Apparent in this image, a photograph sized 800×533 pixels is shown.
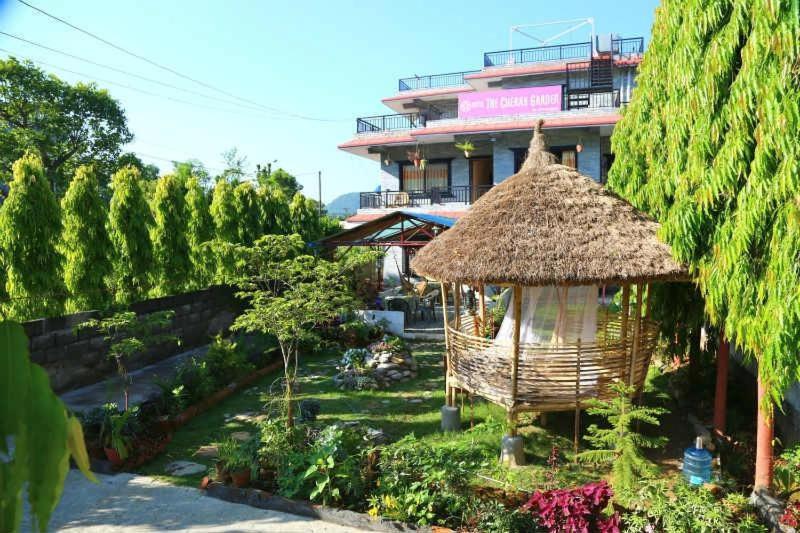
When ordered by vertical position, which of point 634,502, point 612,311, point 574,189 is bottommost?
Answer: point 634,502

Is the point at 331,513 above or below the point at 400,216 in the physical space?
below

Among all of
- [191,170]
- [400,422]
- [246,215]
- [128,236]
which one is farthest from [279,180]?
[400,422]

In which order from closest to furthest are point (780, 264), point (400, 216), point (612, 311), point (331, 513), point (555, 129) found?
point (780, 264), point (331, 513), point (612, 311), point (400, 216), point (555, 129)

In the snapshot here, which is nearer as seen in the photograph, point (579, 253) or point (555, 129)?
point (579, 253)

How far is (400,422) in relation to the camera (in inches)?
387

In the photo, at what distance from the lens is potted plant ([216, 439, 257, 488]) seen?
7215 millimetres

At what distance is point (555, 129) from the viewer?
2291 cm

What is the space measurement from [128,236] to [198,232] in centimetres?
366

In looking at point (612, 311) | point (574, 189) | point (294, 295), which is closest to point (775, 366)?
point (574, 189)

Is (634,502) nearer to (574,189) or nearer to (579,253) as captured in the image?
(579,253)

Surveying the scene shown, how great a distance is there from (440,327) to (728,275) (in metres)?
11.5

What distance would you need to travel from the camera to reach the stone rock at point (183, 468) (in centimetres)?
788

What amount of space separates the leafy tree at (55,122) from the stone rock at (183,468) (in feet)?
76.9

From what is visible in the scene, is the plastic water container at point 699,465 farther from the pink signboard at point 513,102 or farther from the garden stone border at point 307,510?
the pink signboard at point 513,102
